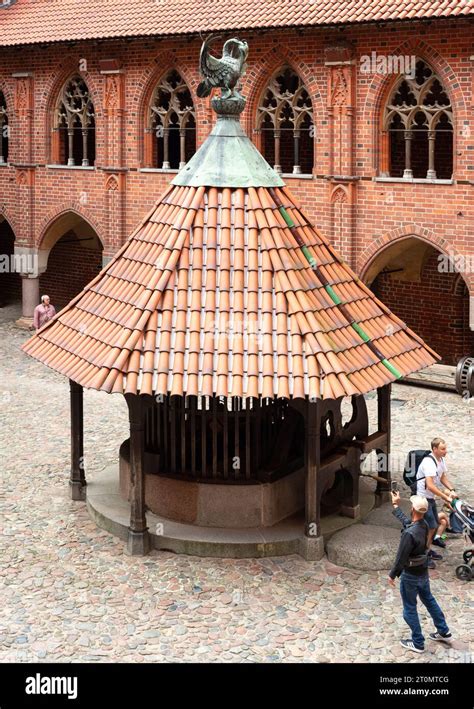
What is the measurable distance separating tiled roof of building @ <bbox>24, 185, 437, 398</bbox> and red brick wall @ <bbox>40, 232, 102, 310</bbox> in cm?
1533

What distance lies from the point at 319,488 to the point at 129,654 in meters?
2.83

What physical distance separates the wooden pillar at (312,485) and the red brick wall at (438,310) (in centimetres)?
1061

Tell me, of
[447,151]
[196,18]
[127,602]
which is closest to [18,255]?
[196,18]

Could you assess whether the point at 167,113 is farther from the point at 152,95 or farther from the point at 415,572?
the point at 415,572

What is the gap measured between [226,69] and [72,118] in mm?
13036

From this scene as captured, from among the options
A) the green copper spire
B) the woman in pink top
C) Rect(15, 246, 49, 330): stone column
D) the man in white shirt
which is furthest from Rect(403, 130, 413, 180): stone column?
Rect(15, 246, 49, 330): stone column

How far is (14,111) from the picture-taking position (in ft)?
81.0

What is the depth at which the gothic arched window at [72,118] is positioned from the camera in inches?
927

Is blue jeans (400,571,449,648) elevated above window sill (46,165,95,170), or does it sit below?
below

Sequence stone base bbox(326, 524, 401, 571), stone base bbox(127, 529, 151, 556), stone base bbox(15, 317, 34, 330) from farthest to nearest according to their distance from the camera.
Result: stone base bbox(15, 317, 34, 330), stone base bbox(127, 529, 151, 556), stone base bbox(326, 524, 401, 571)

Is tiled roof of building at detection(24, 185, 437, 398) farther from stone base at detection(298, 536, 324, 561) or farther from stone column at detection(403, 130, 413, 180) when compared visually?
stone column at detection(403, 130, 413, 180)

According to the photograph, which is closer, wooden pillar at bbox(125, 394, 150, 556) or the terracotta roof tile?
the terracotta roof tile

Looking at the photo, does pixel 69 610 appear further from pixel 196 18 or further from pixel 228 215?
pixel 196 18

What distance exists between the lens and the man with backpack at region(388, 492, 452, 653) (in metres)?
8.86
